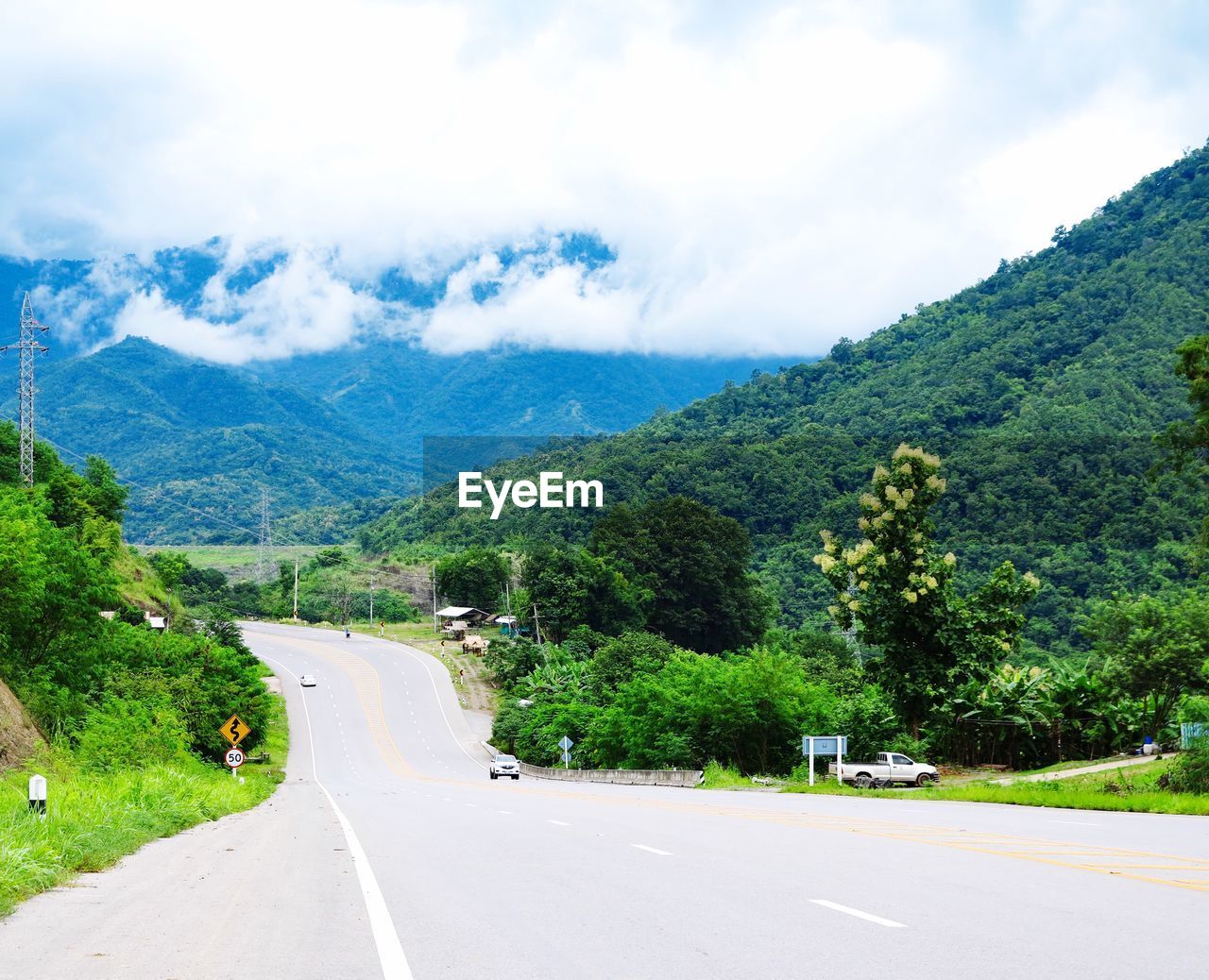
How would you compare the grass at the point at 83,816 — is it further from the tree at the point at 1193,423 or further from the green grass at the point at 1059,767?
the tree at the point at 1193,423

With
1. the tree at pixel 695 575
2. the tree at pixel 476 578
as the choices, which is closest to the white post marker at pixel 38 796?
the tree at pixel 695 575

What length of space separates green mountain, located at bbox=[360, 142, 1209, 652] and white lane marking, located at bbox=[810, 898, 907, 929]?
8264 centimetres

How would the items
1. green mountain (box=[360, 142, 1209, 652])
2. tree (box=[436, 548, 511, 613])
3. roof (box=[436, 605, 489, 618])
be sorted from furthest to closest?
tree (box=[436, 548, 511, 613]), roof (box=[436, 605, 489, 618]), green mountain (box=[360, 142, 1209, 652])

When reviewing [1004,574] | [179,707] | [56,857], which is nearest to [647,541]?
[179,707]

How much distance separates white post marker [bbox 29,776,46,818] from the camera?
46.7ft

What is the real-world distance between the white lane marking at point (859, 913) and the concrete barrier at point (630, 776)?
3217cm

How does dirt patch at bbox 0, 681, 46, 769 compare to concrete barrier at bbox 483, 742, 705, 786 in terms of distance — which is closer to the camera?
dirt patch at bbox 0, 681, 46, 769

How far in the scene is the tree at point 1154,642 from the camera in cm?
6178

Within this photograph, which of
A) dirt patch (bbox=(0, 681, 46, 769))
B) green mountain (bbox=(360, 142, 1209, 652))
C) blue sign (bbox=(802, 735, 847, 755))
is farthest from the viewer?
green mountain (bbox=(360, 142, 1209, 652))

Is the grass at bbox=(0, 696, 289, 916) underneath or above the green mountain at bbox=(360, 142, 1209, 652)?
underneath

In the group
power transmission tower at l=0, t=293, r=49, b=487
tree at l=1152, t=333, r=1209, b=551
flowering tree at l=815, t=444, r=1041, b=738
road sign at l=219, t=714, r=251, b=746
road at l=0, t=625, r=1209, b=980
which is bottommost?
road sign at l=219, t=714, r=251, b=746

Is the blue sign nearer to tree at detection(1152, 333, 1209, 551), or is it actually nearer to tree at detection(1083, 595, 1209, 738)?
tree at detection(1152, 333, 1209, 551)

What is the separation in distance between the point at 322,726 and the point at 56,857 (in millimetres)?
90930

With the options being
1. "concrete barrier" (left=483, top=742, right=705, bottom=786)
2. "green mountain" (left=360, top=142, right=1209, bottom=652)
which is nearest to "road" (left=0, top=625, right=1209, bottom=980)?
"concrete barrier" (left=483, top=742, right=705, bottom=786)
